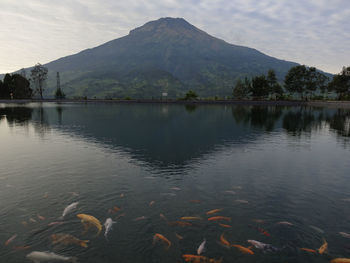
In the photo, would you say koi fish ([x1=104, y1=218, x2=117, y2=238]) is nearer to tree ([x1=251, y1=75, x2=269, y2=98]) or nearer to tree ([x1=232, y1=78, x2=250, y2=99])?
tree ([x1=251, y1=75, x2=269, y2=98])

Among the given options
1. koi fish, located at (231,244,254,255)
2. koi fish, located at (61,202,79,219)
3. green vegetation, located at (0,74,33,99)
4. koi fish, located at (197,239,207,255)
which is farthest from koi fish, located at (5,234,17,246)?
green vegetation, located at (0,74,33,99)

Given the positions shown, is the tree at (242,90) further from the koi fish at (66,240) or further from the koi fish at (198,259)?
the koi fish at (66,240)

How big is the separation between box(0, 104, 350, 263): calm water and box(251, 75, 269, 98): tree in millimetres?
127280

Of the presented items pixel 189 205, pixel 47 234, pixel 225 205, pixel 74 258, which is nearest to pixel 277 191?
pixel 225 205

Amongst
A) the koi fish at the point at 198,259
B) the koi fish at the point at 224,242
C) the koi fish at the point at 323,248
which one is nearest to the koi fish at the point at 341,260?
the koi fish at the point at 323,248

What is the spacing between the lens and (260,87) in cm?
14925

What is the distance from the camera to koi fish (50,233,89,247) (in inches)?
413

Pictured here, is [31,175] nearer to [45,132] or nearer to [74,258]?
[74,258]

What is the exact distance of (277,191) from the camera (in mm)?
16531

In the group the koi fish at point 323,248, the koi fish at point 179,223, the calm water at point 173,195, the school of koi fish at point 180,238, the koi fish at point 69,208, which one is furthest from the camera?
the koi fish at point 69,208

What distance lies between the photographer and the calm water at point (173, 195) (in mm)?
10484

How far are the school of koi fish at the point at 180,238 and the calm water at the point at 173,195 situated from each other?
123 millimetres

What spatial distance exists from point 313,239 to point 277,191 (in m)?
5.46

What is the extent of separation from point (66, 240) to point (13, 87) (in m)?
171
